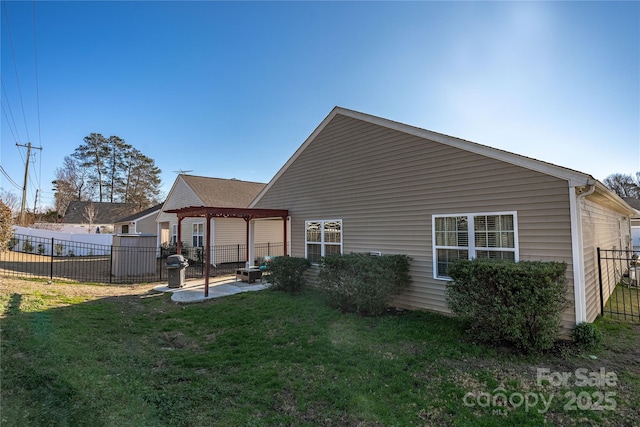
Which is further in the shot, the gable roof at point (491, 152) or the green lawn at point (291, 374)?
the gable roof at point (491, 152)

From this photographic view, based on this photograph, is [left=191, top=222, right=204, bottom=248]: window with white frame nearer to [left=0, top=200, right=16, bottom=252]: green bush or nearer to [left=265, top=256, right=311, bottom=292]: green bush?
[left=0, top=200, right=16, bottom=252]: green bush

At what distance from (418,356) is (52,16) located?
45.1 feet

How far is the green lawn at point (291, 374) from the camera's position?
3156 mm

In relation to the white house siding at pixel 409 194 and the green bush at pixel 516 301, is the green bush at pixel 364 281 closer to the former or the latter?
the white house siding at pixel 409 194

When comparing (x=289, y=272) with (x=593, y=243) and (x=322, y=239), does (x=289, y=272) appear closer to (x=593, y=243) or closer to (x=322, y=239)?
(x=322, y=239)

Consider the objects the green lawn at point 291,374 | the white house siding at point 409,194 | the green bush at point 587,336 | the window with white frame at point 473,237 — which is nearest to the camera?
the green lawn at point 291,374

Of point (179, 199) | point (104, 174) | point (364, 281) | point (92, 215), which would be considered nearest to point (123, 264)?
point (179, 199)

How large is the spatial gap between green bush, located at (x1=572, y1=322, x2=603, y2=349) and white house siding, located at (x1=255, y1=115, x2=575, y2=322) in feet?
0.70

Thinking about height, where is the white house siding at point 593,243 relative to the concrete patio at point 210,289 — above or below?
above

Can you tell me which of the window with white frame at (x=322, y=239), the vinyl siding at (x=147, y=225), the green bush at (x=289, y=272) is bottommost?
the green bush at (x=289, y=272)

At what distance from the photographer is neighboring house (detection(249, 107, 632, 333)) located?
5.36 m

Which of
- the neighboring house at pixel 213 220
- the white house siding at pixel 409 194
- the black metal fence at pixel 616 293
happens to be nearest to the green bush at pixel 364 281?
the white house siding at pixel 409 194

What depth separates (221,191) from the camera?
20.0m

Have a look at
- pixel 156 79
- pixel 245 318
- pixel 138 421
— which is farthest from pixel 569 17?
pixel 156 79
